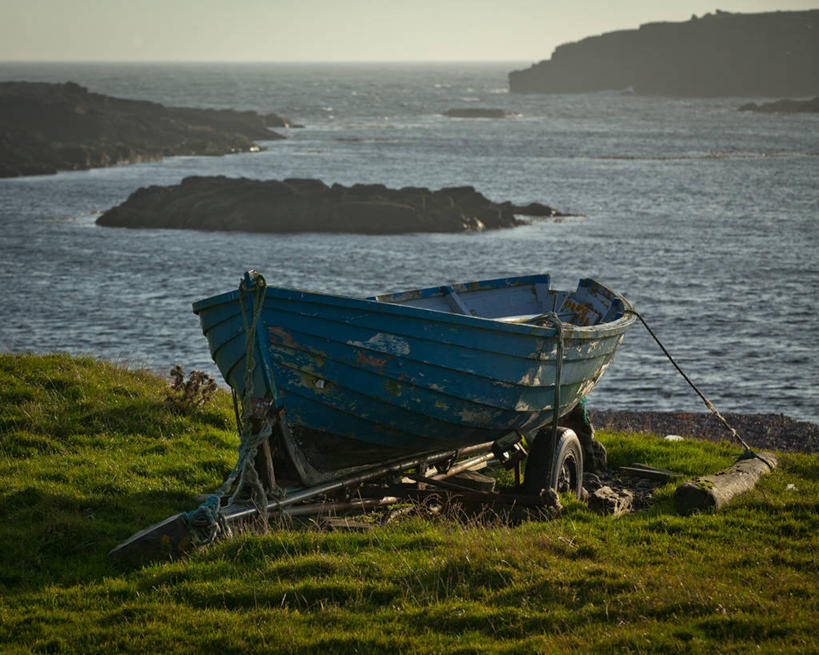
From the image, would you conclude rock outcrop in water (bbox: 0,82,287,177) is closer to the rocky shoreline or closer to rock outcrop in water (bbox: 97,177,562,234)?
rock outcrop in water (bbox: 97,177,562,234)

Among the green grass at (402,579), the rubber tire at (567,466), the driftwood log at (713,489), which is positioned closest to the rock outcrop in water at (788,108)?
the driftwood log at (713,489)

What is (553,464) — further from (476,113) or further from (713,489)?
(476,113)

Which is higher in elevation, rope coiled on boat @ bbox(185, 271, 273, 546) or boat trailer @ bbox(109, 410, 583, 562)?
rope coiled on boat @ bbox(185, 271, 273, 546)

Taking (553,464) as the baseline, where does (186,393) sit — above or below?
below

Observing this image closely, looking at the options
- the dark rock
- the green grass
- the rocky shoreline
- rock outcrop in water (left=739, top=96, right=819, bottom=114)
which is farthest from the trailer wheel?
rock outcrop in water (left=739, top=96, right=819, bottom=114)

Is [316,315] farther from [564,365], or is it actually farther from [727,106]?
[727,106]

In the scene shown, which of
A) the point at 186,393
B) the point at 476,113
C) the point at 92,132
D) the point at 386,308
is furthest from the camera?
the point at 476,113

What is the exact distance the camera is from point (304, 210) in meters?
51.2

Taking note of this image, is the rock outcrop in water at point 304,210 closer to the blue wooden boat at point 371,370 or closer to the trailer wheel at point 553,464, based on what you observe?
the trailer wheel at point 553,464

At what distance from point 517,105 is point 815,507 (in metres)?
190

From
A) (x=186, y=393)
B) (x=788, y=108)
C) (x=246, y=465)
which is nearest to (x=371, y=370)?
(x=246, y=465)

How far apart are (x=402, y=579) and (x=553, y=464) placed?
2820 mm

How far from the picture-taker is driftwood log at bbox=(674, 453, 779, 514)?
8484 millimetres

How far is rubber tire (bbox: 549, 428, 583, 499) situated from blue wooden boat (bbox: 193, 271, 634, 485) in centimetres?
50
